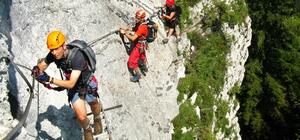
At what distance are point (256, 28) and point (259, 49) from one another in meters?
1.71

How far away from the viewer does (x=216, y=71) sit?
23.2 meters

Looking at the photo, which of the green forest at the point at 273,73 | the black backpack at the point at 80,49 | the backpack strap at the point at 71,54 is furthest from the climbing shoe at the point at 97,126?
the green forest at the point at 273,73

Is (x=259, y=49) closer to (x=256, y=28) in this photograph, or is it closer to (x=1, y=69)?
(x=256, y=28)

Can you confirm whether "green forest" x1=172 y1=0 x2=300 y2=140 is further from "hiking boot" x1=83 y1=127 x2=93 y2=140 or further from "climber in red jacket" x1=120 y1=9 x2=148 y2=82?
"hiking boot" x1=83 y1=127 x2=93 y2=140

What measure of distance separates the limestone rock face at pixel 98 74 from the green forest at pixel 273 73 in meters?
18.2

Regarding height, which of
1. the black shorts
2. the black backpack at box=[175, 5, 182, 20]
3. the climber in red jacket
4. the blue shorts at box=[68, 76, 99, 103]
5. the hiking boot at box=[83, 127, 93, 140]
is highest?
the black backpack at box=[175, 5, 182, 20]

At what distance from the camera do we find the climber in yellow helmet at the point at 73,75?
1027 centimetres

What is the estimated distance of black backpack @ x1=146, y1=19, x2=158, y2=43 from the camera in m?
18.8

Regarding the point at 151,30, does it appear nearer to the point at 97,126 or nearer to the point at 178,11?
the point at 178,11

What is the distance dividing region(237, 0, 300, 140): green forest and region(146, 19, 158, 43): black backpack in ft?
59.4

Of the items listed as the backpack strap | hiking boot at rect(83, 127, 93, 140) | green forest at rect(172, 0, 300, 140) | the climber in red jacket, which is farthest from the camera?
green forest at rect(172, 0, 300, 140)

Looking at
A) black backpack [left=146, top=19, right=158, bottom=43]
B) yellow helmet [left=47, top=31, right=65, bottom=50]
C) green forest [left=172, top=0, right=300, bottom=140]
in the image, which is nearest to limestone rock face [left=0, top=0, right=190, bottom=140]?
black backpack [left=146, top=19, right=158, bottom=43]

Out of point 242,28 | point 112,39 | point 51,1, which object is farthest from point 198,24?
point 51,1

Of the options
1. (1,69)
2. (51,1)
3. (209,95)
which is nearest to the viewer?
(1,69)
